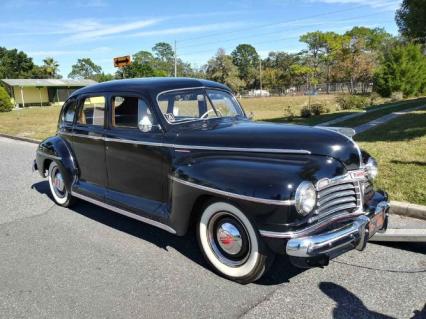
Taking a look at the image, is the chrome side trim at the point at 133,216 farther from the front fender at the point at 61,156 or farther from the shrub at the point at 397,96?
the shrub at the point at 397,96

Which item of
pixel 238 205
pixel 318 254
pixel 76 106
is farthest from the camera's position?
pixel 76 106

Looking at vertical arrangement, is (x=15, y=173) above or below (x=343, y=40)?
below

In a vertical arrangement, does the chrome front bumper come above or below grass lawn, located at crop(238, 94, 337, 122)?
below

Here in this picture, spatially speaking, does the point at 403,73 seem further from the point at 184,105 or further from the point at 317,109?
the point at 184,105

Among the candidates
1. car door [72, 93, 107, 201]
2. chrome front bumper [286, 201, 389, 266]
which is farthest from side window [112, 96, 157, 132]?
chrome front bumper [286, 201, 389, 266]

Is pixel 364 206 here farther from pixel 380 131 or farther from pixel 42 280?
pixel 380 131

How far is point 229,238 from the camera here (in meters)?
3.84

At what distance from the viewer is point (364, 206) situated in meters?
3.87

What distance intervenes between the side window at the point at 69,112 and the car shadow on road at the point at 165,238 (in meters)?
1.29

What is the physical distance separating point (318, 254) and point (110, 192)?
289 cm

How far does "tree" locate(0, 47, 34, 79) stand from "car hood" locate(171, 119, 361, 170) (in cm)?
8396

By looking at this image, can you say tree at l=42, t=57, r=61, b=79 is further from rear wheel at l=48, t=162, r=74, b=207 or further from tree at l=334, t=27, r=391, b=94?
rear wheel at l=48, t=162, r=74, b=207

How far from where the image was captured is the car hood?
3.76m

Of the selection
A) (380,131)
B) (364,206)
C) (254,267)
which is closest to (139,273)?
(254,267)
